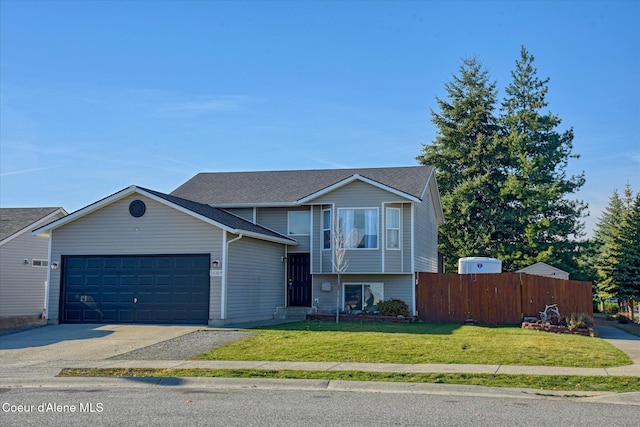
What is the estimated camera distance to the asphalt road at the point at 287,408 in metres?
8.17

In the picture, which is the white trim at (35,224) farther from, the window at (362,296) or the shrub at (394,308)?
the shrub at (394,308)

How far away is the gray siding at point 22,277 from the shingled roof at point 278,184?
262 inches

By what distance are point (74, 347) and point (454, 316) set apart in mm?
13506

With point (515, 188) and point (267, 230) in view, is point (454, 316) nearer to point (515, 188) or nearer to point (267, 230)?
point (267, 230)

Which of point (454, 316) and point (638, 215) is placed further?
point (638, 215)

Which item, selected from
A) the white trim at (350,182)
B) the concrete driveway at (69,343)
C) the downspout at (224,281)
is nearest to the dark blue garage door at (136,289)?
the downspout at (224,281)

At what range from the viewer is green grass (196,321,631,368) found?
13672 mm

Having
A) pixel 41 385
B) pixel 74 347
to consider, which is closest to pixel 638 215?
pixel 74 347

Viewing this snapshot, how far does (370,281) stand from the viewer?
82.3 feet

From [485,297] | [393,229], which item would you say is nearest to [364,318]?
[393,229]

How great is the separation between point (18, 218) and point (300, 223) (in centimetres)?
1309

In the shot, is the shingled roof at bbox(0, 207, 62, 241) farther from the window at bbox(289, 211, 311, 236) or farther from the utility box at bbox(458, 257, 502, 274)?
the utility box at bbox(458, 257, 502, 274)

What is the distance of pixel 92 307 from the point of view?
21.4 metres

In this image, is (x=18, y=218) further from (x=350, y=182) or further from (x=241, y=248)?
(x=350, y=182)
